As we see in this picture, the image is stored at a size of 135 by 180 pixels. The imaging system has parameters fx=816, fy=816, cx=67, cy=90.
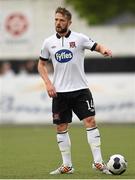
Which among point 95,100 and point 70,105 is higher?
point 70,105

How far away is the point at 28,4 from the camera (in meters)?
34.9

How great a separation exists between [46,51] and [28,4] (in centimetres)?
2331

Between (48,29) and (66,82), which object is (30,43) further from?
(66,82)

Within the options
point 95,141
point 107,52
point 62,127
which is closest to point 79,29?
point 62,127

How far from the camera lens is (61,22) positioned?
1152 centimetres

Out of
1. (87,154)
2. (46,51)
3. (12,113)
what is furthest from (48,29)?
(46,51)

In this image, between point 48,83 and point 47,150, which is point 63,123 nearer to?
point 48,83

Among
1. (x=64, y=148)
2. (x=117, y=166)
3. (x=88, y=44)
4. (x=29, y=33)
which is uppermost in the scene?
(x=88, y=44)

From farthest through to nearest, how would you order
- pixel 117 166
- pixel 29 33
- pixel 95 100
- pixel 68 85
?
pixel 29 33
pixel 95 100
pixel 68 85
pixel 117 166

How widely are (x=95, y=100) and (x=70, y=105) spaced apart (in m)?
13.9

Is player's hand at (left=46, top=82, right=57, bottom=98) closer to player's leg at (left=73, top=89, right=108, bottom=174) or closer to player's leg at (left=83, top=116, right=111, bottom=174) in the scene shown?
player's leg at (left=73, top=89, right=108, bottom=174)

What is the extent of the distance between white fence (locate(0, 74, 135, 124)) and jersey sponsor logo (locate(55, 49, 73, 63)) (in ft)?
45.8

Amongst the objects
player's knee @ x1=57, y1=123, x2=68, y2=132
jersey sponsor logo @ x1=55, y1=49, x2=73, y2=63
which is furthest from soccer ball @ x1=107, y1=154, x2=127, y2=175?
jersey sponsor logo @ x1=55, y1=49, x2=73, y2=63

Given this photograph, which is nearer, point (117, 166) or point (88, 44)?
point (117, 166)
